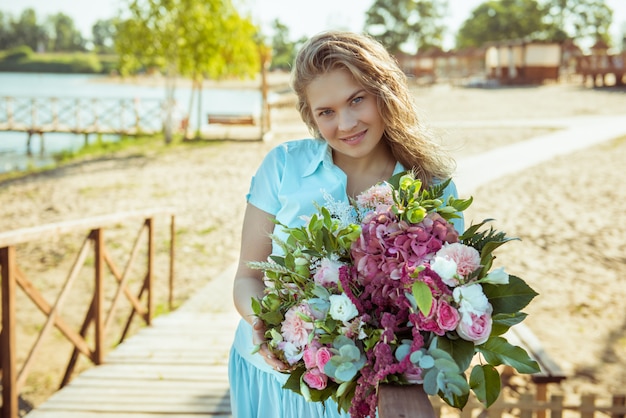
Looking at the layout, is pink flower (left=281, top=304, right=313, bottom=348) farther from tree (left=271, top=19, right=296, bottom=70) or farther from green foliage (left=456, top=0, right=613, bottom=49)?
tree (left=271, top=19, right=296, bottom=70)

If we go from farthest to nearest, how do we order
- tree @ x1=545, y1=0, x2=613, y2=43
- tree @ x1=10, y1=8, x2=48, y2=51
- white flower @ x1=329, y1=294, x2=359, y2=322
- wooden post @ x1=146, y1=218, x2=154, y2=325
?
tree @ x1=10, y1=8, x2=48, y2=51 < tree @ x1=545, y1=0, x2=613, y2=43 < wooden post @ x1=146, y1=218, x2=154, y2=325 < white flower @ x1=329, y1=294, x2=359, y2=322

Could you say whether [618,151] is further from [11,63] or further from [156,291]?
[11,63]

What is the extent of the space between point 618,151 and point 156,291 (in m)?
11.3

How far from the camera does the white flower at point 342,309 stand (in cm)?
136

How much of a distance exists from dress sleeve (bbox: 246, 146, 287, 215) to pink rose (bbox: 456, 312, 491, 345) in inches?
28.3

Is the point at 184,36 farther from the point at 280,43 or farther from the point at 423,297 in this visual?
the point at 280,43

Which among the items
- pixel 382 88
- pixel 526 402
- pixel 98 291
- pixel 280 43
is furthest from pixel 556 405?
pixel 280 43

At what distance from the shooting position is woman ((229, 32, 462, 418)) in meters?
1.77

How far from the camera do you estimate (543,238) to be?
8.75 metres

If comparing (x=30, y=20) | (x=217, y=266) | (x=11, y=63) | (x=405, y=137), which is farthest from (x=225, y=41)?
(x=30, y=20)

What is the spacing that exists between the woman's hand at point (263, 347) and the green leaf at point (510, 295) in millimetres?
479

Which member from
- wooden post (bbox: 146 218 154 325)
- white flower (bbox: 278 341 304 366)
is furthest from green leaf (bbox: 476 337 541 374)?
wooden post (bbox: 146 218 154 325)

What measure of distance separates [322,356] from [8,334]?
269cm

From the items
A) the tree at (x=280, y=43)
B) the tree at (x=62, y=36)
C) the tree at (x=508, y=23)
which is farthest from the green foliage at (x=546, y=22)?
the tree at (x=62, y=36)
